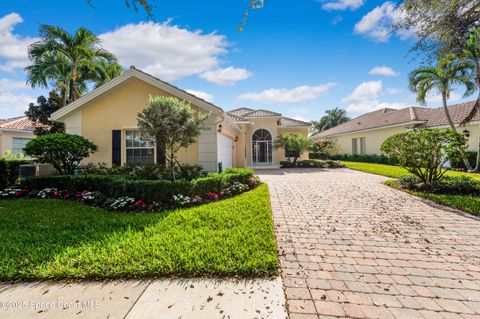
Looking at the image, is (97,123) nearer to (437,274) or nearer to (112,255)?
(112,255)

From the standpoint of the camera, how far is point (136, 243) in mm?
3883

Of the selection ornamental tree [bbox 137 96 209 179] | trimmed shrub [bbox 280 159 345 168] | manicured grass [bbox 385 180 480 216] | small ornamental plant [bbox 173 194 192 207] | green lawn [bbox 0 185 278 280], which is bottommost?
green lawn [bbox 0 185 278 280]

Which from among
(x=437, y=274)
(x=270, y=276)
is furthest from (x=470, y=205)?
(x=270, y=276)

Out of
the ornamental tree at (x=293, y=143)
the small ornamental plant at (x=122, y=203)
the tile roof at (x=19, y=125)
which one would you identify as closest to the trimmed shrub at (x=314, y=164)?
the ornamental tree at (x=293, y=143)

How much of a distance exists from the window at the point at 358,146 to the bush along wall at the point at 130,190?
2260 centimetres

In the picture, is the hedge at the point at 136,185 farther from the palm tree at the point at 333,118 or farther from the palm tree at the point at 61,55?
the palm tree at the point at 333,118

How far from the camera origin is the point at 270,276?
2992mm

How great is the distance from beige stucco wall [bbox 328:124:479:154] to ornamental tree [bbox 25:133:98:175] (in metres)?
23.3

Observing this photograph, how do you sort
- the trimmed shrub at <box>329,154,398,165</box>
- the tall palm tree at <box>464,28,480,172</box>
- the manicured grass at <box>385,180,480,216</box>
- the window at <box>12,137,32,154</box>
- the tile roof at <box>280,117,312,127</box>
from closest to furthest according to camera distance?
the manicured grass at <box>385,180,480,216</box> < the tall palm tree at <box>464,28,480,172</box> < the window at <box>12,137,32,154</box> < the trimmed shrub at <box>329,154,398,165</box> < the tile roof at <box>280,117,312,127</box>

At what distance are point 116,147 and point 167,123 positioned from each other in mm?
4630

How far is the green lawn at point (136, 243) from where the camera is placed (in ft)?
10.2

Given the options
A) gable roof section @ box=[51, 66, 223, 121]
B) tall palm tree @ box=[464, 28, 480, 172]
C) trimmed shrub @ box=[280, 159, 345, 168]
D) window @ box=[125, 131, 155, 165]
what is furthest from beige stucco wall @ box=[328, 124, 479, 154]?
window @ box=[125, 131, 155, 165]

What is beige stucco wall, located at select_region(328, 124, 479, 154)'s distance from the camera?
15.6 meters

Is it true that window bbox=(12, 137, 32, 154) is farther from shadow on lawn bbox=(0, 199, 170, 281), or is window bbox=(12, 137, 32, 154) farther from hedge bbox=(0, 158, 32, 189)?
shadow on lawn bbox=(0, 199, 170, 281)
